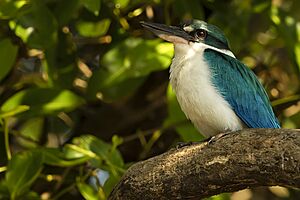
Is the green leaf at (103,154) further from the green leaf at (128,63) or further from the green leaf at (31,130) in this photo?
the green leaf at (31,130)

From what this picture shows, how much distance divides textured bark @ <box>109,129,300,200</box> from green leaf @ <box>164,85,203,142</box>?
2.45 feet

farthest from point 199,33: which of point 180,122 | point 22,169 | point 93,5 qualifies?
point 22,169

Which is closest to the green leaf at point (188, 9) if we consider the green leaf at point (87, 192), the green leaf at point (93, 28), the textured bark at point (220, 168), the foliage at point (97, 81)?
the foliage at point (97, 81)

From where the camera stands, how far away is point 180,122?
146 inches

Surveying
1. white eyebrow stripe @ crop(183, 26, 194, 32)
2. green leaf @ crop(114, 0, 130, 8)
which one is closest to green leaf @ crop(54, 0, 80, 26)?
green leaf @ crop(114, 0, 130, 8)

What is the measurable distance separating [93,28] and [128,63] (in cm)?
22

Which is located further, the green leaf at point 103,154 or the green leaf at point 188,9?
the green leaf at point 188,9

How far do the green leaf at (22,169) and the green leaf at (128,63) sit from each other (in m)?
0.47

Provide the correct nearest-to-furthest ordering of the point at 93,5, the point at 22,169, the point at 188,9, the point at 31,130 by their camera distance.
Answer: the point at 93,5 < the point at 22,169 < the point at 188,9 < the point at 31,130

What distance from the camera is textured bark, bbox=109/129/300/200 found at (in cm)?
254

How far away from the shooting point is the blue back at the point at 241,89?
342 centimetres

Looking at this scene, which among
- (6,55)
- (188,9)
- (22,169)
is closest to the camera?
(22,169)

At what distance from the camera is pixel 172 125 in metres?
3.73

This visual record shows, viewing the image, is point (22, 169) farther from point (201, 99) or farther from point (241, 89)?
point (241, 89)
